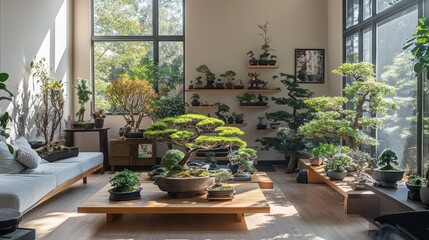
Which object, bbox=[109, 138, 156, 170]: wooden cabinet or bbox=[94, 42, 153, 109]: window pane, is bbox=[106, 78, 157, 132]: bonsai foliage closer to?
bbox=[109, 138, 156, 170]: wooden cabinet

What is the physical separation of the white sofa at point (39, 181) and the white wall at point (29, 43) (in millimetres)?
1055

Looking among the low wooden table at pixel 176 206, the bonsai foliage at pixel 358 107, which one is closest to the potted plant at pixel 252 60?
the bonsai foliage at pixel 358 107

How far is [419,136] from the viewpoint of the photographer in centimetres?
502

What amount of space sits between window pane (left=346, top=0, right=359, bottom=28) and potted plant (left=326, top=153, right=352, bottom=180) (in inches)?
103

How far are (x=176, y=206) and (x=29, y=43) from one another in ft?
12.9

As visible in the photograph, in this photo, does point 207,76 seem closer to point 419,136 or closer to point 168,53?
point 168,53

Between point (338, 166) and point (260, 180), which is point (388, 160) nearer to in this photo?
point (338, 166)

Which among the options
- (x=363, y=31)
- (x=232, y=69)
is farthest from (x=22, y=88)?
(x=363, y=31)

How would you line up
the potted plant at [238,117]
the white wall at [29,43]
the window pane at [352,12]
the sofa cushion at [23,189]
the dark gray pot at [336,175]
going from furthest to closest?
the potted plant at [238,117]
the window pane at [352,12]
the white wall at [29,43]
the dark gray pot at [336,175]
the sofa cushion at [23,189]

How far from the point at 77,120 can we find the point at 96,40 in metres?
1.55

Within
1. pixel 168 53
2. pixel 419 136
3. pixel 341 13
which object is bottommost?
pixel 419 136

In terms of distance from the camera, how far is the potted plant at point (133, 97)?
8047 mm

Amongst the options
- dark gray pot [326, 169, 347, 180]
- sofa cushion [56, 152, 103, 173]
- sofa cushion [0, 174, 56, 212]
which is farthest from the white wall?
dark gray pot [326, 169, 347, 180]

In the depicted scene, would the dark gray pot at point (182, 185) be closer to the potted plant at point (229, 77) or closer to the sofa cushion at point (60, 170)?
the sofa cushion at point (60, 170)
